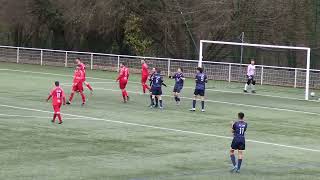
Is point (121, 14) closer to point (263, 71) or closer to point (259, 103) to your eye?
point (263, 71)

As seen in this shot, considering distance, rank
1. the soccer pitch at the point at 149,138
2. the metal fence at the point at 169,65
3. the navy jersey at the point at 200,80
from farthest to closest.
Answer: the metal fence at the point at 169,65 → the navy jersey at the point at 200,80 → the soccer pitch at the point at 149,138

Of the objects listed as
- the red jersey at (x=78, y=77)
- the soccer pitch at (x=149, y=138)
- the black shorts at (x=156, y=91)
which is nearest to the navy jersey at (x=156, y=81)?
the black shorts at (x=156, y=91)

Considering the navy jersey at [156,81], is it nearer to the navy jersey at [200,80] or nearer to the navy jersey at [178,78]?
the navy jersey at [178,78]

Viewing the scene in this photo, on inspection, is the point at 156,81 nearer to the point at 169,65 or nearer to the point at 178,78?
the point at 178,78

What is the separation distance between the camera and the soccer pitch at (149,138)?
17266 mm

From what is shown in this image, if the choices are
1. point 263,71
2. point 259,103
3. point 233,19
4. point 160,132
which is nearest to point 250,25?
point 233,19

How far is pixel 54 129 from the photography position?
77.2ft

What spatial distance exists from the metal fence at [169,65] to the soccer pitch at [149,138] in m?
6.35

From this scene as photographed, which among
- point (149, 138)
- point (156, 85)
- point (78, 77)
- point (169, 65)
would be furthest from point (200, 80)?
point (169, 65)

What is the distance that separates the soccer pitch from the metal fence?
6.35m

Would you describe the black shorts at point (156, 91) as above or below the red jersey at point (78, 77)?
below

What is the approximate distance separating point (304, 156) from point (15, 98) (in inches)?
628

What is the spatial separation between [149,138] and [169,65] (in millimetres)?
25568

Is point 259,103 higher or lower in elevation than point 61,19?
lower
